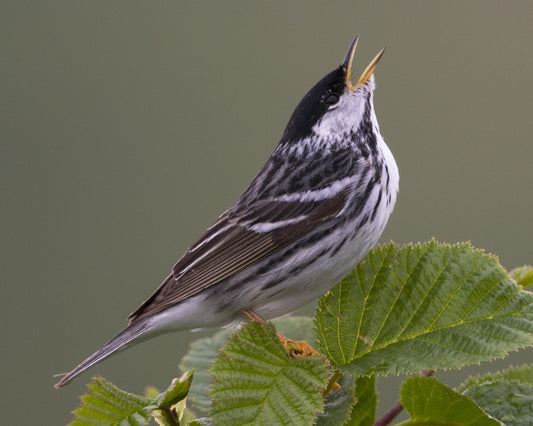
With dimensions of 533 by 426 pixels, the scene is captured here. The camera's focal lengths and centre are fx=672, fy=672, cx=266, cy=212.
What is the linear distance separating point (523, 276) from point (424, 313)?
11.4 inches

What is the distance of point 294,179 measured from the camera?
2924mm

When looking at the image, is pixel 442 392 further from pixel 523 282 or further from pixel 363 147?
pixel 363 147

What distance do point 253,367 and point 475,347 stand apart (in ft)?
1.73

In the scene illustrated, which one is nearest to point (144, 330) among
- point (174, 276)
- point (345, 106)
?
point (174, 276)

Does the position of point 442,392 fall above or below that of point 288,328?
below

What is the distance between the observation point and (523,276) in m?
1.79

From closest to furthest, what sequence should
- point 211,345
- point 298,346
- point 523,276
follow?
point 523,276
point 298,346
point 211,345

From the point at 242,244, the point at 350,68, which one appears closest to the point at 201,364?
the point at 242,244

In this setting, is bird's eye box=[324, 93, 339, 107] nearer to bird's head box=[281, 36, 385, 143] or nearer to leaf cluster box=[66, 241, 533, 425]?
bird's head box=[281, 36, 385, 143]

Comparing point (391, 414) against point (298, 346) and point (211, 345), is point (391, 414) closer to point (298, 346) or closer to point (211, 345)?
point (298, 346)

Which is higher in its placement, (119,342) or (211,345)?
(119,342)

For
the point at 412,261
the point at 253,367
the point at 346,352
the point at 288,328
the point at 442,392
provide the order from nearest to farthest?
the point at 442,392 → the point at 253,367 → the point at 346,352 → the point at 412,261 → the point at 288,328

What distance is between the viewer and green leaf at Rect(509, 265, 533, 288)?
5.74ft

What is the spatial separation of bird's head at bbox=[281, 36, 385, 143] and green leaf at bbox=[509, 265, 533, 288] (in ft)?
4.66
